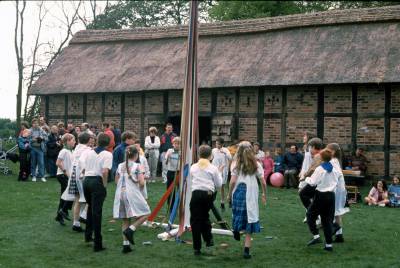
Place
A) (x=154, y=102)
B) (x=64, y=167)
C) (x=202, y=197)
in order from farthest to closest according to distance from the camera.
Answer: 1. (x=154, y=102)
2. (x=64, y=167)
3. (x=202, y=197)

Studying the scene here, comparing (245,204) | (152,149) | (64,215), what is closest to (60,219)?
(64,215)

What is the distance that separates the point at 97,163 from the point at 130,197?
72 cm

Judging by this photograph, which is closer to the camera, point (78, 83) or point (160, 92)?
point (160, 92)

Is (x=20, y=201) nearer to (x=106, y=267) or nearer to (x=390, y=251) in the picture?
(x=106, y=267)

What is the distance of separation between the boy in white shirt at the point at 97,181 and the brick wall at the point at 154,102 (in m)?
12.2

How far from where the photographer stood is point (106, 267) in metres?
7.71

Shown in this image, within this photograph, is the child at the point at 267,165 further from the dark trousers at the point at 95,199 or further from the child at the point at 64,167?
the dark trousers at the point at 95,199

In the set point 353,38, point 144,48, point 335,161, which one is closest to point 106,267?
point 335,161

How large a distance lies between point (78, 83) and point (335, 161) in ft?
49.4

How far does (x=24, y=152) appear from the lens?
17531mm

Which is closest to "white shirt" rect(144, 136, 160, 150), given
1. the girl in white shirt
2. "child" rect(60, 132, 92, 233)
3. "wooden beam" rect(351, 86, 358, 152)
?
the girl in white shirt

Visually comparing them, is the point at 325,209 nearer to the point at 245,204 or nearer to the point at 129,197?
the point at 245,204

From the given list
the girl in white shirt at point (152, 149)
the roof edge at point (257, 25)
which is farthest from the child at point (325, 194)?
the roof edge at point (257, 25)

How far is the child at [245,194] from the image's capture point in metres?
8.39
